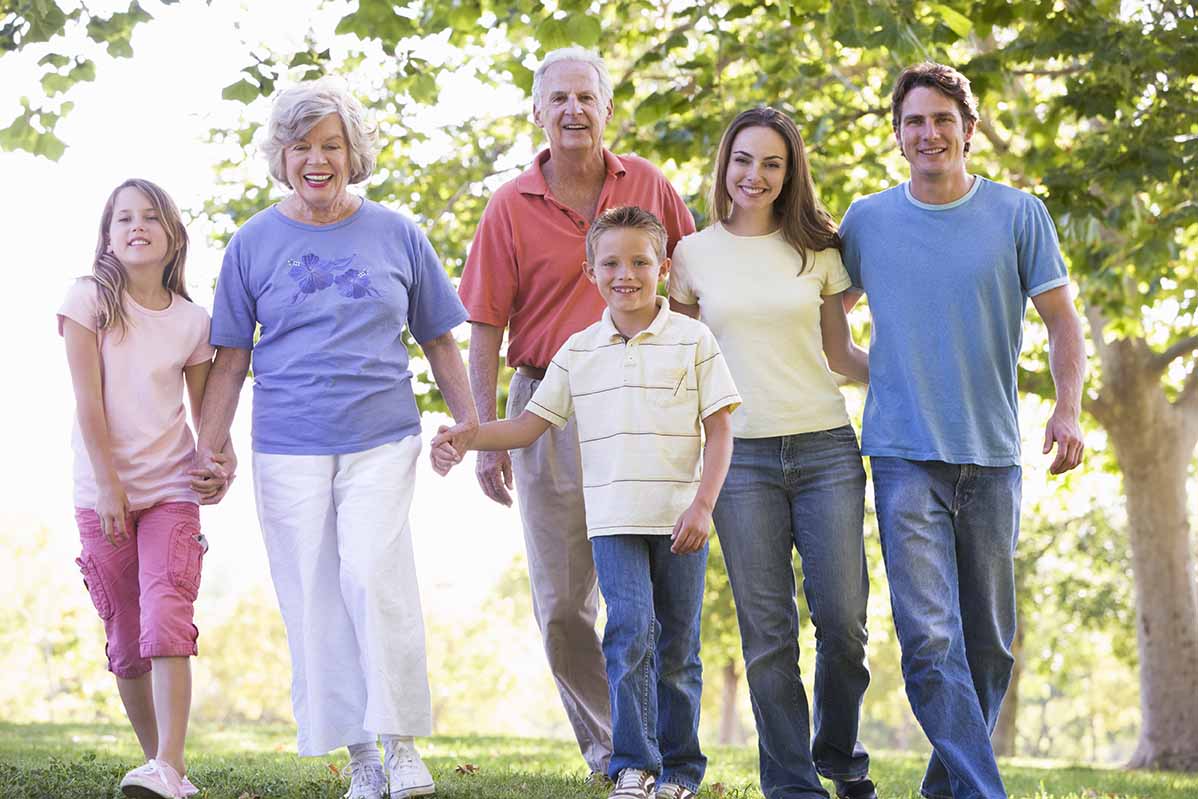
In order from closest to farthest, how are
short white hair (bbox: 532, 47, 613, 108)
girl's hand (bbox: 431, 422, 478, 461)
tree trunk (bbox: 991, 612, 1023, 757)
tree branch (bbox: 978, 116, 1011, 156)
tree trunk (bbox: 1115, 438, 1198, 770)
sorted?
1. girl's hand (bbox: 431, 422, 478, 461)
2. short white hair (bbox: 532, 47, 613, 108)
3. tree branch (bbox: 978, 116, 1011, 156)
4. tree trunk (bbox: 1115, 438, 1198, 770)
5. tree trunk (bbox: 991, 612, 1023, 757)

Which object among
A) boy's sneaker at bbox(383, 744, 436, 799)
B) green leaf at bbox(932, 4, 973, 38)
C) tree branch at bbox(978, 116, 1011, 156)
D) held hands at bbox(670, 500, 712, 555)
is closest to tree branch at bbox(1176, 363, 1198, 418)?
tree branch at bbox(978, 116, 1011, 156)

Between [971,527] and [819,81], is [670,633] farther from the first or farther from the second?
[819,81]

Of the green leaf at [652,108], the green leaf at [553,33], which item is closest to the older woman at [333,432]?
the green leaf at [553,33]

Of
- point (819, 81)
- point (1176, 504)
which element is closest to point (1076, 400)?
point (819, 81)

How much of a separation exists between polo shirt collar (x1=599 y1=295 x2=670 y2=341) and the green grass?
5.51 ft

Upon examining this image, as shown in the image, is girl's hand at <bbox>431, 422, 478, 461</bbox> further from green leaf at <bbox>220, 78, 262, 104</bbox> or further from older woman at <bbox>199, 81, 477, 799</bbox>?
green leaf at <bbox>220, 78, 262, 104</bbox>

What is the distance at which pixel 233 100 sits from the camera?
7.33 m

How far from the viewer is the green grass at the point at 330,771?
16.8 ft

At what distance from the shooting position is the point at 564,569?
18.4 feet

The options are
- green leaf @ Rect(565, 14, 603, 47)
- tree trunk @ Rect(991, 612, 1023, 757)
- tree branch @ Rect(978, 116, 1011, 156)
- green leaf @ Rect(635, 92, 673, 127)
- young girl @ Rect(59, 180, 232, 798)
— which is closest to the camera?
young girl @ Rect(59, 180, 232, 798)

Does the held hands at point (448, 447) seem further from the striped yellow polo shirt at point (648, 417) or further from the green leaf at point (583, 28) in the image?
the green leaf at point (583, 28)

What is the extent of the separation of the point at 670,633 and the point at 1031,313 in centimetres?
1279

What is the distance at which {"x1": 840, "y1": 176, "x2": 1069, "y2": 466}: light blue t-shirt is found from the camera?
184 inches

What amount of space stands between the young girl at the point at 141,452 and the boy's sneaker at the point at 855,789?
2351 mm
